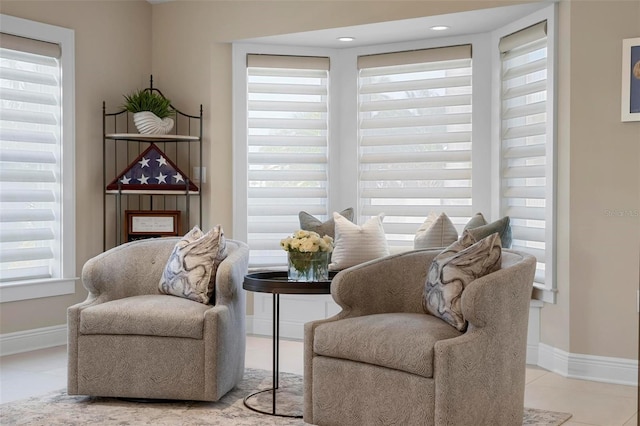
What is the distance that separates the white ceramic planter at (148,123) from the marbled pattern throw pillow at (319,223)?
1.17 metres

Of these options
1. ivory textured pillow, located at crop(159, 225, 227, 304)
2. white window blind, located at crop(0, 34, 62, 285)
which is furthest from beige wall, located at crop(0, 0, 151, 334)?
ivory textured pillow, located at crop(159, 225, 227, 304)

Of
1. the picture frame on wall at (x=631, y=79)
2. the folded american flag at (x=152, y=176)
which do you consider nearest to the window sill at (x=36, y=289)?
the folded american flag at (x=152, y=176)

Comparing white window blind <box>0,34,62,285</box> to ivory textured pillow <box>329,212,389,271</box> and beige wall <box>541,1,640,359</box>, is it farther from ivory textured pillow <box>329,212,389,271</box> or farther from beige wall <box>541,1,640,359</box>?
beige wall <box>541,1,640,359</box>

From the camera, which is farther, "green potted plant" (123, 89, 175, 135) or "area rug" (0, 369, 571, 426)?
"green potted plant" (123, 89, 175, 135)

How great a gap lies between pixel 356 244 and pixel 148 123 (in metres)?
1.72

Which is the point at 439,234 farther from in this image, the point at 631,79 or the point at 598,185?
the point at 631,79

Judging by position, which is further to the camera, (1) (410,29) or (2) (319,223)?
(2) (319,223)

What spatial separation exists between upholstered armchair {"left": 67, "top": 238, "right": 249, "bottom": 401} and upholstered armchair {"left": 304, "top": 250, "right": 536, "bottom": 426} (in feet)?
1.77

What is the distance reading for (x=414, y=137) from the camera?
18.3 ft

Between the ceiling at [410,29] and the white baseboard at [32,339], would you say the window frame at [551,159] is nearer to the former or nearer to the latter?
the ceiling at [410,29]

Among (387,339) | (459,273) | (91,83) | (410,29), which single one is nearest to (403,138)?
(410,29)

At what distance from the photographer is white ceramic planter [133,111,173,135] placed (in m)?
5.58

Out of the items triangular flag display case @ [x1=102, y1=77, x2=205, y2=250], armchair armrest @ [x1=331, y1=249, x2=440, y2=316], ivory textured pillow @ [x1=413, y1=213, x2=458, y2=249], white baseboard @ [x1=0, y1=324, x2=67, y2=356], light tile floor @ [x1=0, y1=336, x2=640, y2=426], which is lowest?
light tile floor @ [x1=0, y1=336, x2=640, y2=426]

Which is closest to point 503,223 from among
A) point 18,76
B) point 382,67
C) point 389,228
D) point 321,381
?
point 389,228
